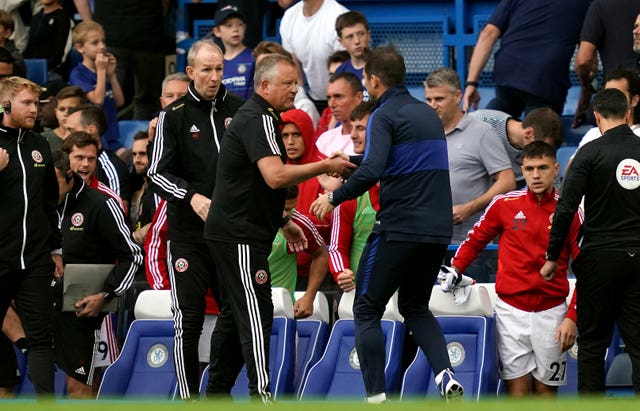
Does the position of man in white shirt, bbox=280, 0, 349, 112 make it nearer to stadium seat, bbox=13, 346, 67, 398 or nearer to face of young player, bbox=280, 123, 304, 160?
face of young player, bbox=280, 123, 304, 160

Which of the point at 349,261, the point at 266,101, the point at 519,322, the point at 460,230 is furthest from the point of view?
the point at 460,230

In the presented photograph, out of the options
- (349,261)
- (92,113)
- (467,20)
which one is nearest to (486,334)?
(349,261)

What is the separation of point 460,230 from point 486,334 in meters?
1.44

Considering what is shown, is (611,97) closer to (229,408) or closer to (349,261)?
(349,261)

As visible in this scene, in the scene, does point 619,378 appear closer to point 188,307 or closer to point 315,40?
point 188,307

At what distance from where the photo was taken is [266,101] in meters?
7.70

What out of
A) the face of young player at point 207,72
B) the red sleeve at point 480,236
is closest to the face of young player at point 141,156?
the face of young player at point 207,72

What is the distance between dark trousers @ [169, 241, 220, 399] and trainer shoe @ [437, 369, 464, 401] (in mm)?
1590

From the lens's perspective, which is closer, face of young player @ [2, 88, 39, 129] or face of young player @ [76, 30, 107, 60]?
face of young player @ [2, 88, 39, 129]

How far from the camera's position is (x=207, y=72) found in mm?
8211

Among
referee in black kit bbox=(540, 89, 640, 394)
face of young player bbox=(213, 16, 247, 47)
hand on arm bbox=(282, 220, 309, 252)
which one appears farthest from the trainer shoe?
face of young player bbox=(213, 16, 247, 47)

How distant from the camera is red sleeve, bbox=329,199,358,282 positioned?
8.71m

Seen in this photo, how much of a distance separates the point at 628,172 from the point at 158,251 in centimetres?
332

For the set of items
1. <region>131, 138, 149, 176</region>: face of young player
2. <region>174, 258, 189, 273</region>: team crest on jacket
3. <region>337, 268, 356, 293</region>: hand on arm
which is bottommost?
<region>337, 268, 356, 293</region>: hand on arm
